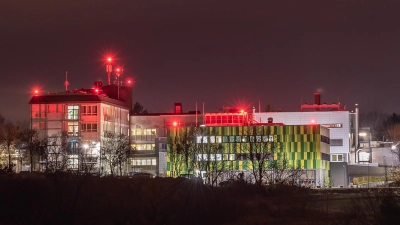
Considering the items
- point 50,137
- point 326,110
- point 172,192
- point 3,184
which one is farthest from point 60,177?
point 326,110

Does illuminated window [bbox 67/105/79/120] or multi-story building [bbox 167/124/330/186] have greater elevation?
illuminated window [bbox 67/105/79/120]

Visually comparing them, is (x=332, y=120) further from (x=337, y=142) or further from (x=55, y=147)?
(x=55, y=147)

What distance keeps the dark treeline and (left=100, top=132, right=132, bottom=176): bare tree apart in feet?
129

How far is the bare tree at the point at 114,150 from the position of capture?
118500mm

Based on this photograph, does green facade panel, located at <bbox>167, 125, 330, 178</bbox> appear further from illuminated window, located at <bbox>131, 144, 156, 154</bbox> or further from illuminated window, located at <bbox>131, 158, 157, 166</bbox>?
illuminated window, located at <bbox>131, 144, 156, 154</bbox>

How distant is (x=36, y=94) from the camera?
13788 cm

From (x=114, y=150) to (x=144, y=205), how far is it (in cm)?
6122

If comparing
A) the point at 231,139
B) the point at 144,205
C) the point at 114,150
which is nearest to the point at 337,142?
the point at 231,139

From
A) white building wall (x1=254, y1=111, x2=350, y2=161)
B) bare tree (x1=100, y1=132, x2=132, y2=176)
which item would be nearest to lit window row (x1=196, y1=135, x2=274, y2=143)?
bare tree (x1=100, y1=132, x2=132, y2=176)

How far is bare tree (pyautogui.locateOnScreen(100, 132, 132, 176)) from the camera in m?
118

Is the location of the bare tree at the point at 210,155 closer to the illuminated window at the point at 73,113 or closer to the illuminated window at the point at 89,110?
the illuminated window at the point at 89,110

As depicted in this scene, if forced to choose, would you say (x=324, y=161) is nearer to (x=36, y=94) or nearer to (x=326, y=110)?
(x=326, y=110)

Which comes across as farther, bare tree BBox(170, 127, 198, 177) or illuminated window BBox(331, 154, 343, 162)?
illuminated window BBox(331, 154, 343, 162)

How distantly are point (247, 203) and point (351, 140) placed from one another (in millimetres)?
80152
